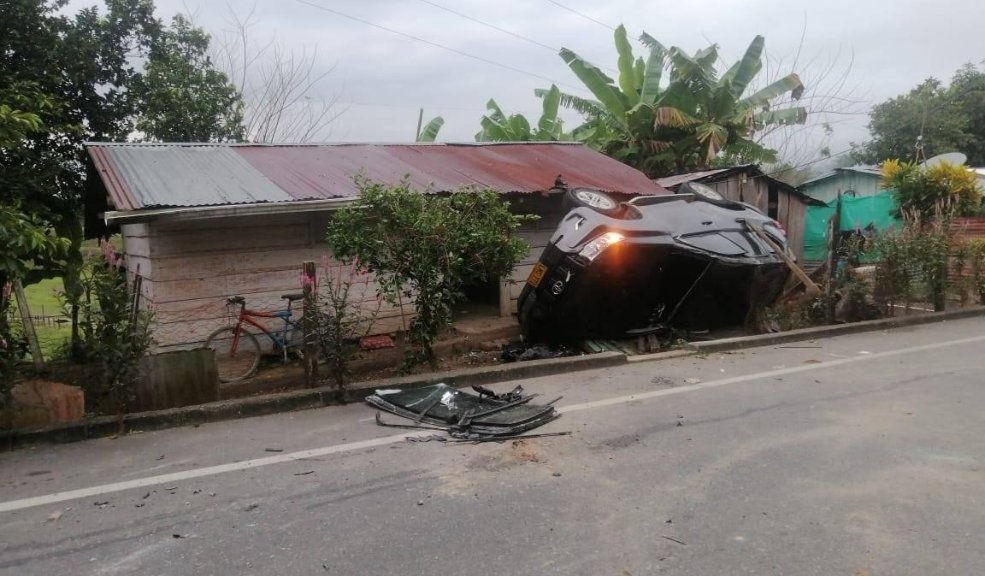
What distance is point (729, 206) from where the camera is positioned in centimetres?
1008

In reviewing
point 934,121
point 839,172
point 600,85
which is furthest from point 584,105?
point 934,121

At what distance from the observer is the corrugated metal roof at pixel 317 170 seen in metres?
7.70

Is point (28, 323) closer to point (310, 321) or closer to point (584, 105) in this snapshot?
point (310, 321)

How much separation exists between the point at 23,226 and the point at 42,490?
77.7 inches

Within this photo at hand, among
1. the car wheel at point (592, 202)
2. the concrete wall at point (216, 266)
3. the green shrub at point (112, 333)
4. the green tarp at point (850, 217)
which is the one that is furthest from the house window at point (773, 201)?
the green shrub at point (112, 333)

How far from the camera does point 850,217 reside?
1734 cm

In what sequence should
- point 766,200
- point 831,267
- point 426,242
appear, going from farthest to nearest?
point 766,200 < point 831,267 < point 426,242

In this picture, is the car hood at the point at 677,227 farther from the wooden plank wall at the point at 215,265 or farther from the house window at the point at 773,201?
the house window at the point at 773,201

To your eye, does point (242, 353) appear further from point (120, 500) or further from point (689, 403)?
point (689, 403)

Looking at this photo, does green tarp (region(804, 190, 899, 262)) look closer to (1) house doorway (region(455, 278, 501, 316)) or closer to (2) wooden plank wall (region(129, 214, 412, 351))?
(1) house doorway (region(455, 278, 501, 316))

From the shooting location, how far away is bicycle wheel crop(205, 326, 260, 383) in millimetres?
8000

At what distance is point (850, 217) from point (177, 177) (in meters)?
16.0

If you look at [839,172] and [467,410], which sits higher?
[839,172]

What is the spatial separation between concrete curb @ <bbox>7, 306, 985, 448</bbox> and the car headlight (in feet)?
3.96
